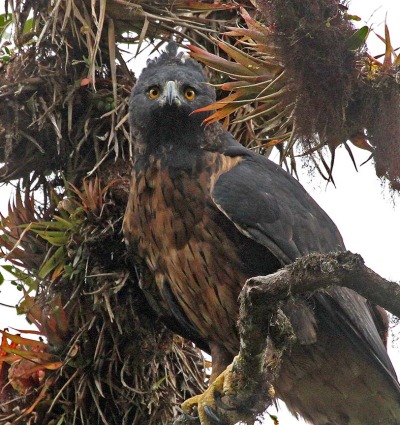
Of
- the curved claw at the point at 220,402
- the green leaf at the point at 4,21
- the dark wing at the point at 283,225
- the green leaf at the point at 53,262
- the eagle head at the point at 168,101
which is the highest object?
the green leaf at the point at 4,21

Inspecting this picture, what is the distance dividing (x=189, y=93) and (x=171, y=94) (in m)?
0.15

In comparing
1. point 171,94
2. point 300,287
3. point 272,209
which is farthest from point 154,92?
point 300,287

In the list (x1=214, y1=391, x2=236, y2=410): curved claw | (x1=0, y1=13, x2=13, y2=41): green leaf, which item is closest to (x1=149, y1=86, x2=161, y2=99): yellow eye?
(x1=0, y1=13, x2=13, y2=41): green leaf

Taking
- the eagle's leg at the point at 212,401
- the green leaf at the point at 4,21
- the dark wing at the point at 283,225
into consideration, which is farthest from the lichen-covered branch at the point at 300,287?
the green leaf at the point at 4,21

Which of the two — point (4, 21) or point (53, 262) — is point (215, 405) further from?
point (4, 21)

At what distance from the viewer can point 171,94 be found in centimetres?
527

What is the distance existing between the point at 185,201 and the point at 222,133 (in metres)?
0.55

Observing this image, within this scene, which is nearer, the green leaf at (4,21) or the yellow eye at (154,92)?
the yellow eye at (154,92)

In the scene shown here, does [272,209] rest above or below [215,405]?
above

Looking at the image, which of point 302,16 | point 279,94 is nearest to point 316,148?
point 279,94

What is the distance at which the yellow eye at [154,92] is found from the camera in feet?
17.4

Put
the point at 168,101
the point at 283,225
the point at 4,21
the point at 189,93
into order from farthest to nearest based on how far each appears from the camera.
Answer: the point at 4,21, the point at 189,93, the point at 168,101, the point at 283,225

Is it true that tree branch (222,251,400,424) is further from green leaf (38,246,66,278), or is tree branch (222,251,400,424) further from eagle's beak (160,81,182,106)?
eagle's beak (160,81,182,106)

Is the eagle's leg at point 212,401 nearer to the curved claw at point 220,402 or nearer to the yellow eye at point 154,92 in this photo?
the curved claw at point 220,402
